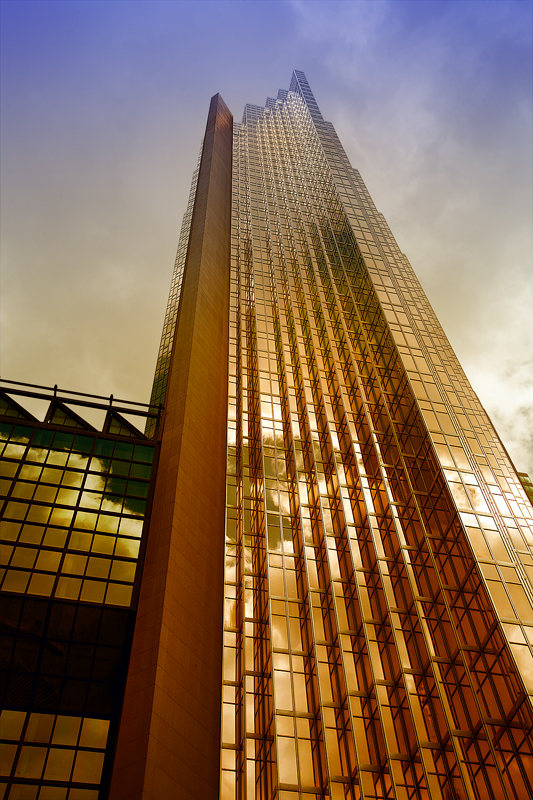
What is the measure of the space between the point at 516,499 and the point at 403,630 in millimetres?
12957

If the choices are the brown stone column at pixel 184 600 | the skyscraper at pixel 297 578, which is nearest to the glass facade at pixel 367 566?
the skyscraper at pixel 297 578

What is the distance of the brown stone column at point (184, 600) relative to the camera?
1284 inches

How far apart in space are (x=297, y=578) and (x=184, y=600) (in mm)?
9989

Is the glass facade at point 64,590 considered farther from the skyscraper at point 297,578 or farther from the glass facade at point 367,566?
the glass facade at point 367,566

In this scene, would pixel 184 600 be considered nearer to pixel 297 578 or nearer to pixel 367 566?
pixel 297 578

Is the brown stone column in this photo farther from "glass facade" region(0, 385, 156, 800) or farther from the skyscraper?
"glass facade" region(0, 385, 156, 800)

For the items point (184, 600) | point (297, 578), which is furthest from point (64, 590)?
point (297, 578)

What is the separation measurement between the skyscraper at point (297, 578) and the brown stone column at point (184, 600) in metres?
0.16

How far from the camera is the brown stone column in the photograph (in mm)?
32625

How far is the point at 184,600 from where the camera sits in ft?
Result: 134

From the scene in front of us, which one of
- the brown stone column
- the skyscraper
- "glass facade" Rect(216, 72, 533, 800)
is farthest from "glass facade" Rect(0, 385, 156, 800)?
"glass facade" Rect(216, 72, 533, 800)

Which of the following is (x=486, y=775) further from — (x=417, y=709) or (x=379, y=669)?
(x=379, y=669)

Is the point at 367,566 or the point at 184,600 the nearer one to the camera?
the point at 184,600

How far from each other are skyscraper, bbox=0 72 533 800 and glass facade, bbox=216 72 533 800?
16 centimetres
